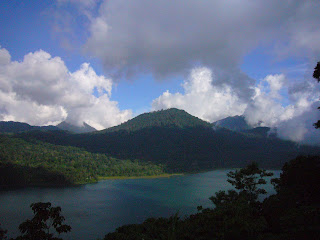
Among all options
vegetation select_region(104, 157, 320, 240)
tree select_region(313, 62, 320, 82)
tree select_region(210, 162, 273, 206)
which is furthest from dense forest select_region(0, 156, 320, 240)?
tree select_region(313, 62, 320, 82)

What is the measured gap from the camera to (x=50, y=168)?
4250 inches

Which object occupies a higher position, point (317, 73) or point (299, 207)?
point (317, 73)

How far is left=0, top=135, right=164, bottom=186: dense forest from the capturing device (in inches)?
3624

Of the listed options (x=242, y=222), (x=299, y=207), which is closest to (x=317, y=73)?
(x=299, y=207)

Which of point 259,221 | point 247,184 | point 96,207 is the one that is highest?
point 247,184

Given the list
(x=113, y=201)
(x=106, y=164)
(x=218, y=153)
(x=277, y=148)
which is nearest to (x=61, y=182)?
(x=113, y=201)

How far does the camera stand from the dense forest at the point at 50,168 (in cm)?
9205

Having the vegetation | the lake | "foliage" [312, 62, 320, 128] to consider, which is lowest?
the lake

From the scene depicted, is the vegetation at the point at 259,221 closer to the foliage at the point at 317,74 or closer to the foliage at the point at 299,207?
the foliage at the point at 299,207

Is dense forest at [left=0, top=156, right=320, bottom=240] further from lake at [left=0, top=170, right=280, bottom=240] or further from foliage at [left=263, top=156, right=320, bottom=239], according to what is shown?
lake at [left=0, top=170, right=280, bottom=240]

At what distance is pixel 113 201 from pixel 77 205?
32.3 feet

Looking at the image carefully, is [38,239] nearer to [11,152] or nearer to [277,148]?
[11,152]

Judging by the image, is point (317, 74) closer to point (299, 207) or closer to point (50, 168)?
point (299, 207)

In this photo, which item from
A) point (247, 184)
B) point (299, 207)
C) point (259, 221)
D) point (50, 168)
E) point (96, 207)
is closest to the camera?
point (299, 207)
